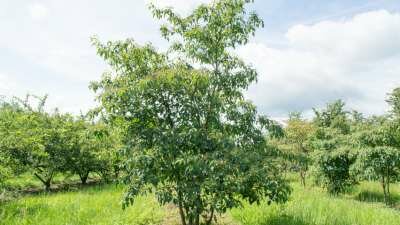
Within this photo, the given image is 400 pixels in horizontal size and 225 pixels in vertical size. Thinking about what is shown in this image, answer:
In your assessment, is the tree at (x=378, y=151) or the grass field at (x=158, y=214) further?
the tree at (x=378, y=151)

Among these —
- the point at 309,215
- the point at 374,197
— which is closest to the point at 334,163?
the point at 374,197

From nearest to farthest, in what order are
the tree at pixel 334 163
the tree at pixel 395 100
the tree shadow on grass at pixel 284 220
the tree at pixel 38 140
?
the tree shadow on grass at pixel 284 220 → the tree at pixel 38 140 → the tree at pixel 334 163 → the tree at pixel 395 100

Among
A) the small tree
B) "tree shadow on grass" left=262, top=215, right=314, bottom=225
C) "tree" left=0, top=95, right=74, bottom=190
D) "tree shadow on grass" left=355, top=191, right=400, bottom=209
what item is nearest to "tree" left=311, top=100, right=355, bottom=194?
"tree shadow on grass" left=355, top=191, right=400, bottom=209

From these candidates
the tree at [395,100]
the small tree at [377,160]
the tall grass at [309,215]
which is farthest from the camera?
the tree at [395,100]

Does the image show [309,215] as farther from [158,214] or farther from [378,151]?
[378,151]

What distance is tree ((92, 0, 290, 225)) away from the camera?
599 centimetres

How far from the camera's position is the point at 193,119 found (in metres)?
6.63

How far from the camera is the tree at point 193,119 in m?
5.99

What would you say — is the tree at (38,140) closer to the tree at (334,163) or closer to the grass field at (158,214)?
the grass field at (158,214)

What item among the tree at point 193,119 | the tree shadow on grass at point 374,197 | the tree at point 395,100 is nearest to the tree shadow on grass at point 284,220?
the tree at point 193,119

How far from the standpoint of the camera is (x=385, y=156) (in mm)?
15328

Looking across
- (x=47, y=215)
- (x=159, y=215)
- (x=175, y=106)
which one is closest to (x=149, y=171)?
(x=175, y=106)

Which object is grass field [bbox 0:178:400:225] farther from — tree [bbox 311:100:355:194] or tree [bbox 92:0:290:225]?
tree [bbox 311:100:355:194]

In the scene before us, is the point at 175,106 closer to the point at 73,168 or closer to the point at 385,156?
the point at 73,168
